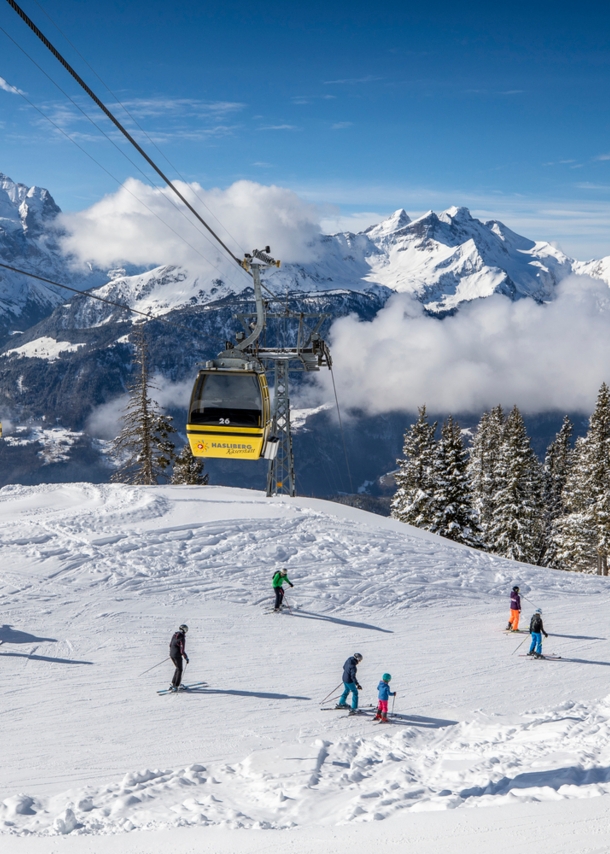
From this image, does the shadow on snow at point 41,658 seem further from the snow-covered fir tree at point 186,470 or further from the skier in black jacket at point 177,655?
the snow-covered fir tree at point 186,470

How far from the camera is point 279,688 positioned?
54.1 feet

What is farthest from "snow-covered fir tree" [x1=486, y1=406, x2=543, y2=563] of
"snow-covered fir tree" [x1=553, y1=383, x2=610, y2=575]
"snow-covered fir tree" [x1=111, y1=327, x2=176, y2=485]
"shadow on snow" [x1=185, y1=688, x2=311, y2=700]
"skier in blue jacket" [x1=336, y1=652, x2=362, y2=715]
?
"skier in blue jacket" [x1=336, y1=652, x2=362, y2=715]

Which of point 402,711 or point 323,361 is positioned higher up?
point 323,361

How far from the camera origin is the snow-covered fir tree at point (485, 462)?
58.1 metres

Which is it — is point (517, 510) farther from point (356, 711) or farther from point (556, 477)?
point (356, 711)

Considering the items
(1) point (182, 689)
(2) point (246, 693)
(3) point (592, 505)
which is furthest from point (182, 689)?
(3) point (592, 505)

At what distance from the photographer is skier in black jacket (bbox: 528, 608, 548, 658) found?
1905cm

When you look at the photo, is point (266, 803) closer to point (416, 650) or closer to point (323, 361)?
point (416, 650)

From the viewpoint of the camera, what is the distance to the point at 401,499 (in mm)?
51031

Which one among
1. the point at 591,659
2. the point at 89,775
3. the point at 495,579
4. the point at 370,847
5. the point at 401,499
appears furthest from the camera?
the point at 401,499

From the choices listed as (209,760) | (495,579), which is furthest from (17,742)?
(495,579)

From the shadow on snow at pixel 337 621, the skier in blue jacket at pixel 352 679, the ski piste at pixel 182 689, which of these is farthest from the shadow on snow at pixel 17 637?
the skier in blue jacket at pixel 352 679

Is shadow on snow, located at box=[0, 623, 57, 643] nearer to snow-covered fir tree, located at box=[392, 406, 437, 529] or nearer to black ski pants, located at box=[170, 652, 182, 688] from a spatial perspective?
black ski pants, located at box=[170, 652, 182, 688]

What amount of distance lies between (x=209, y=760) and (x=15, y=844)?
397 cm
